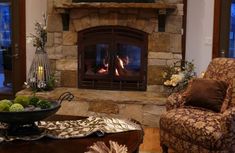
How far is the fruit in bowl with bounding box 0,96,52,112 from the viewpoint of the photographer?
2.40 metres

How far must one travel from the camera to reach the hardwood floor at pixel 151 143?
4125mm

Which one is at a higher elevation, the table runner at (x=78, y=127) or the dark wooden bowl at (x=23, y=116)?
the dark wooden bowl at (x=23, y=116)

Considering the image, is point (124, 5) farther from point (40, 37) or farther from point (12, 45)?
point (12, 45)

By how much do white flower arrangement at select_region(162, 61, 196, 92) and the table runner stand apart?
2306 millimetres

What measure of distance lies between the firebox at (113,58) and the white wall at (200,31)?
2.27 ft

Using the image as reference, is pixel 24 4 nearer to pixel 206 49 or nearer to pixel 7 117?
pixel 206 49

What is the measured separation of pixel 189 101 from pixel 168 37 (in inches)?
65.4

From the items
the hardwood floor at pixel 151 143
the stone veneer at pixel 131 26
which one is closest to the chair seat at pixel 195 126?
the hardwood floor at pixel 151 143

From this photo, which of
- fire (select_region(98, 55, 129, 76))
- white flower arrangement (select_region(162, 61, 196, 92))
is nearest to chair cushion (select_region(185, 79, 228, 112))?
white flower arrangement (select_region(162, 61, 196, 92))

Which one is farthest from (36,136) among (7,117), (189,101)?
(189,101)

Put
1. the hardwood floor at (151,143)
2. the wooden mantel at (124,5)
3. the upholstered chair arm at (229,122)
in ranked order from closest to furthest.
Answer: the upholstered chair arm at (229,122)
the hardwood floor at (151,143)
the wooden mantel at (124,5)

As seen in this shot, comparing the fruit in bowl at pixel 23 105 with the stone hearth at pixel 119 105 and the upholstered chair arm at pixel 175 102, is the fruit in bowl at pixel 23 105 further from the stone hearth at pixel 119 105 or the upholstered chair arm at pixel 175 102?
the stone hearth at pixel 119 105

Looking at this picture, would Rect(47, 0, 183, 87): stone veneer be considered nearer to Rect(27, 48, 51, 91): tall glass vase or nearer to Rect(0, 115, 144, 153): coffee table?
Rect(27, 48, 51, 91): tall glass vase

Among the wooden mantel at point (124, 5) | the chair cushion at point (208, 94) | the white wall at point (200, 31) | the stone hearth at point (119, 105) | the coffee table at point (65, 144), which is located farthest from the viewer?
the white wall at point (200, 31)
